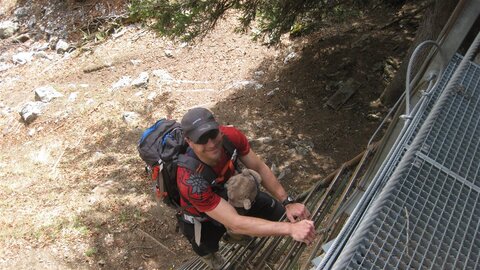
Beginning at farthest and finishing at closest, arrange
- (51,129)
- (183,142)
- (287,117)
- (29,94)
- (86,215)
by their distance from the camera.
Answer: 1. (29,94)
2. (51,129)
3. (287,117)
4. (86,215)
5. (183,142)

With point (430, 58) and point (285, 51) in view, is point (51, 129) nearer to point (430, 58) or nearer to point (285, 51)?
point (285, 51)

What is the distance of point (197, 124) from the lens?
9.48ft

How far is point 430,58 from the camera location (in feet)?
11.6

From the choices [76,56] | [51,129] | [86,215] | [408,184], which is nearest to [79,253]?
[86,215]

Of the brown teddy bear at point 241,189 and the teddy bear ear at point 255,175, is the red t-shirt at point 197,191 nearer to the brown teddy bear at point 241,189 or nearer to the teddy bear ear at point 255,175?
the brown teddy bear at point 241,189

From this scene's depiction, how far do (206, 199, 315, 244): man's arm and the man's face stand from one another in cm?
32

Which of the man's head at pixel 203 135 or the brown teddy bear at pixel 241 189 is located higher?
the man's head at pixel 203 135

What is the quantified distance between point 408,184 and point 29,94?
9.70 m

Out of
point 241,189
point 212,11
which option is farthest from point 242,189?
point 212,11

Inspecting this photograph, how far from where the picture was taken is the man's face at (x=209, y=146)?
9.49 feet

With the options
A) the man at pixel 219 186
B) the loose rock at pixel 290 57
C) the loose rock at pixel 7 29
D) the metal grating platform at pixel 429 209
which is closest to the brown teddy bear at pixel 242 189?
the man at pixel 219 186

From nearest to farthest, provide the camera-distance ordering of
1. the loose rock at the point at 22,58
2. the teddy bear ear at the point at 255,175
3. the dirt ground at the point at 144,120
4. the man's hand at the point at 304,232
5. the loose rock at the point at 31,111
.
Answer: the man's hand at the point at 304,232 → the teddy bear ear at the point at 255,175 → the dirt ground at the point at 144,120 → the loose rock at the point at 31,111 → the loose rock at the point at 22,58

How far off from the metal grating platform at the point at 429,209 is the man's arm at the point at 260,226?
69 centimetres

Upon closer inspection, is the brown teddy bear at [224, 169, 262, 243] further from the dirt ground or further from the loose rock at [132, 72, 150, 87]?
Answer: the loose rock at [132, 72, 150, 87]
